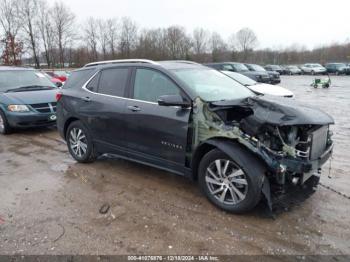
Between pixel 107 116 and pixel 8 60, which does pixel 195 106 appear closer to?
pixel 107 116

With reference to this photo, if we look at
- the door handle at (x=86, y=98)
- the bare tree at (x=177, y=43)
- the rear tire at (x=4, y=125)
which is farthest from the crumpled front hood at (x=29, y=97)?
the bare tree at (x=177, y=43)

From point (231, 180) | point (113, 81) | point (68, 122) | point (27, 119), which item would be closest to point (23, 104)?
point (27, 119)

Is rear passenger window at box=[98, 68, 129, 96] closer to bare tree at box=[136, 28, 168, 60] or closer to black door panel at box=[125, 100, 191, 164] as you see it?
black door panel at box=[125, 100, 191, 164]

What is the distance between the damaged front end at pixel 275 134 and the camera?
308cm

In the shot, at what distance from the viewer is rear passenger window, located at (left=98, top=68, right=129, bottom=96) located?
4393 mm

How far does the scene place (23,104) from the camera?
714cm

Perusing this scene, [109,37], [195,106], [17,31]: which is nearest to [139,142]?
[195,106]

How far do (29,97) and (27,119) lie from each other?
642 millimetres

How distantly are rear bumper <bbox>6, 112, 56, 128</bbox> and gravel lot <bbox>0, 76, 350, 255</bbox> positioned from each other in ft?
8.14

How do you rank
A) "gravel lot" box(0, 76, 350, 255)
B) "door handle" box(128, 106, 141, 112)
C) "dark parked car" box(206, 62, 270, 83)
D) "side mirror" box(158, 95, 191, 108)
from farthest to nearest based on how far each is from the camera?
1. "dark parked car" box(206, 62, 270, 83)
2. "door handle" box(128, 106, 141, 112)
3. "side mirror" box(158, 95, 191, 108)
4. "gravel lot" box(0, 76, 350, 255)

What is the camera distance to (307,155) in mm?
3131

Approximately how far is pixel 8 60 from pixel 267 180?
32.8m

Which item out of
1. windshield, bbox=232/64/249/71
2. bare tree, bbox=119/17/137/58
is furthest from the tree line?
windshield, bbox=232/64/249/71

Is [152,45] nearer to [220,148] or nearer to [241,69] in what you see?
[241,69]
